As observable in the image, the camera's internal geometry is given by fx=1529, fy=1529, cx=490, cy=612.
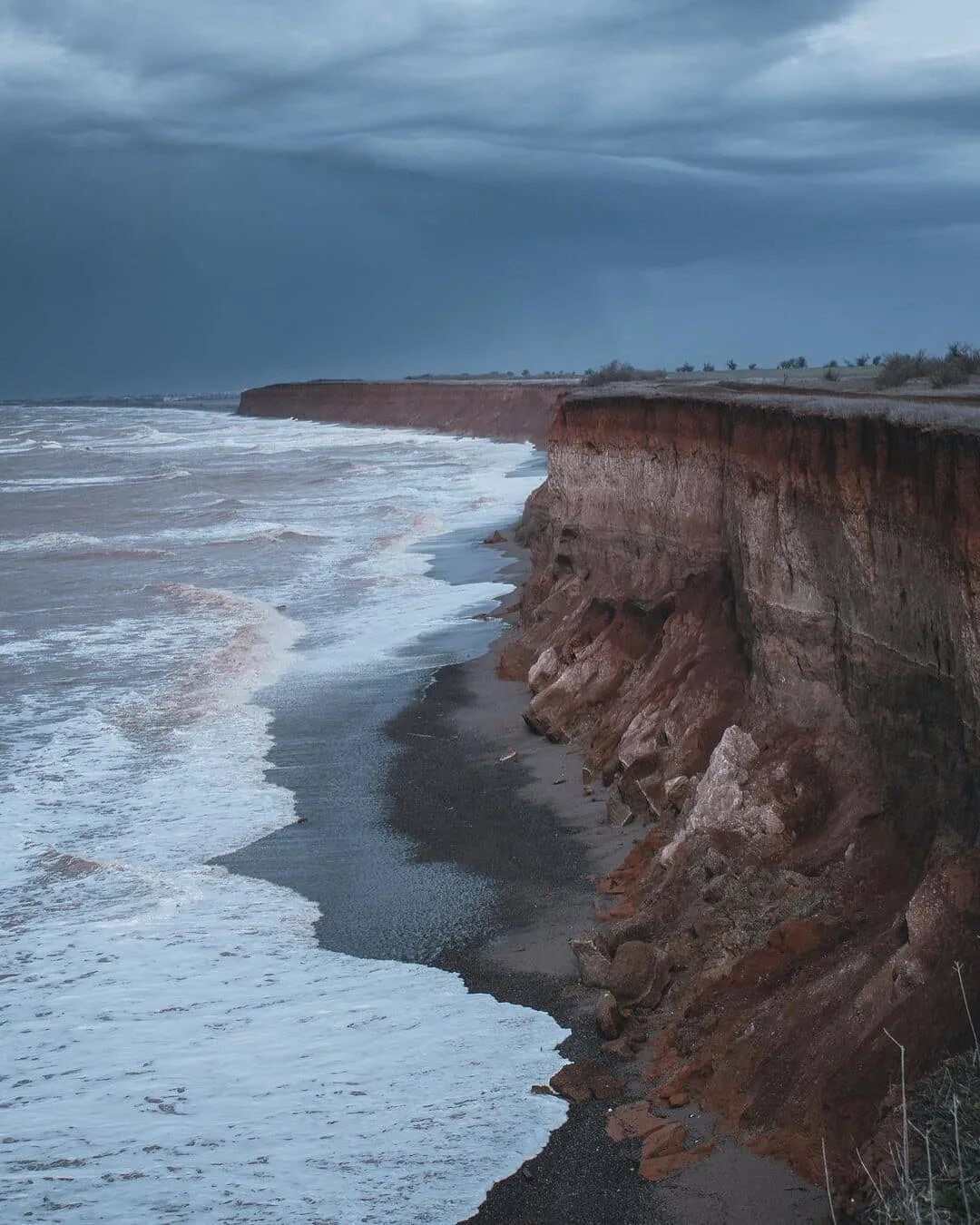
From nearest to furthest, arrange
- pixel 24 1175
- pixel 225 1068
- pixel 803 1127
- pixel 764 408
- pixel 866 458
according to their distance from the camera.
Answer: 1. pixel 803 1127
2. pixel 24 1175
3. pixel 225 1068
4. pixel 866 458
5. pixel 764 408

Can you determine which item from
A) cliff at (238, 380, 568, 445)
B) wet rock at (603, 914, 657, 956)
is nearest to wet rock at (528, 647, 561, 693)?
wet rock at (603, 914, 657, 956)

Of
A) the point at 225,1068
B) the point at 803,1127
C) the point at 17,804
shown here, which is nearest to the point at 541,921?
the point at 225,1068

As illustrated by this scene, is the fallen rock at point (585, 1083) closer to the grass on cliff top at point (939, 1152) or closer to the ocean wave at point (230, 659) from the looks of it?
the grass on cliff top at point (939, 1152)

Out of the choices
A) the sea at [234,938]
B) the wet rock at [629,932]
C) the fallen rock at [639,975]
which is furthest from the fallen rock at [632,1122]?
the wet rock at [629,932]

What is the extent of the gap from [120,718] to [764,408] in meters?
8.06

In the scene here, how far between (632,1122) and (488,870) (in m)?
4.07

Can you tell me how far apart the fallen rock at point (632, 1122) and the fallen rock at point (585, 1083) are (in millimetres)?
170

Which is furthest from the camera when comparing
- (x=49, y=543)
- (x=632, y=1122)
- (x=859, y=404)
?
(x=49, y=543)

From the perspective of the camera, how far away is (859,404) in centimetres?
1098

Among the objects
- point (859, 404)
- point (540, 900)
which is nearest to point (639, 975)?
point (540, 900)

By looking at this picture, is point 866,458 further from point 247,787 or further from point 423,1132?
point 247,787

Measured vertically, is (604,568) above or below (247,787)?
above

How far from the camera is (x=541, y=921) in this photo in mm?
10219

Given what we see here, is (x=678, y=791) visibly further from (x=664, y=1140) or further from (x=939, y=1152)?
(x=939, y=1152)
